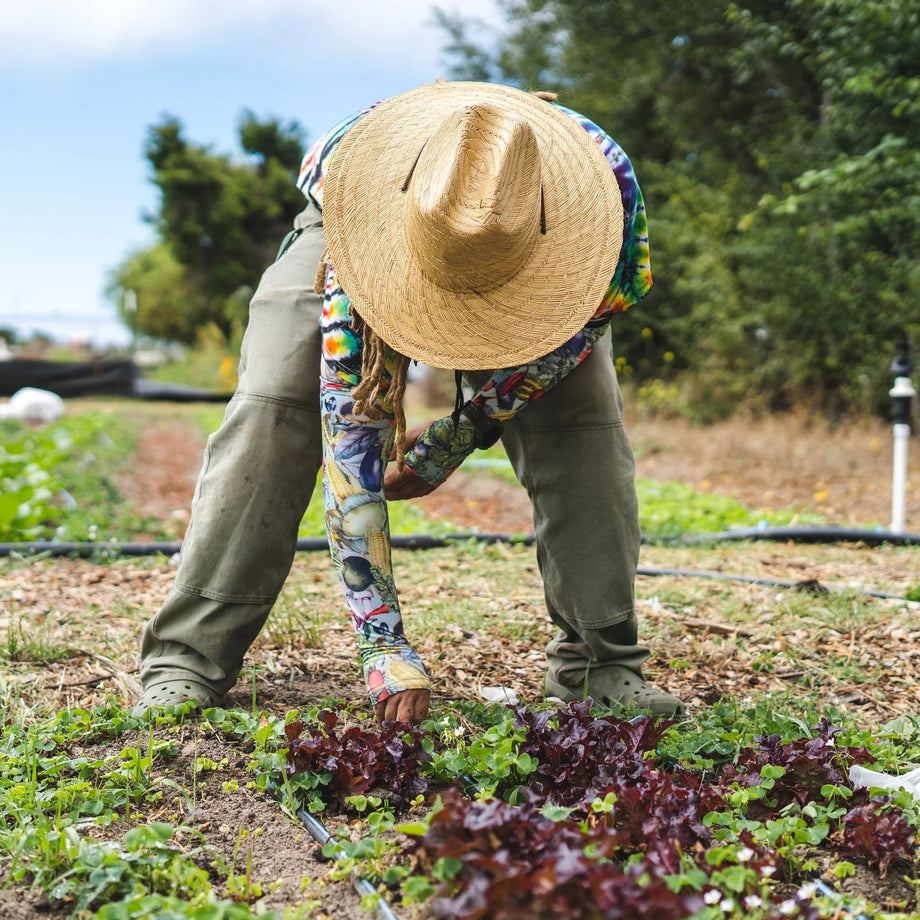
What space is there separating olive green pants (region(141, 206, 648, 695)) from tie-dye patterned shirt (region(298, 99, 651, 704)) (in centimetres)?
21

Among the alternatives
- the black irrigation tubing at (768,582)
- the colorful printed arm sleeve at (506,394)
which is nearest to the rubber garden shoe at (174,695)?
the colorful printed arm sleeve at (506,394)

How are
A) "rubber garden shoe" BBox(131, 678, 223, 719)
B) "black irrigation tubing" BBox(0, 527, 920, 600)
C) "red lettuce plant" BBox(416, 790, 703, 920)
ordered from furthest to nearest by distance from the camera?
"black irrigation tubing" BBox(0, 527, 920, 600) < "rubber garden shoe" BBox(131, 678, 223, 719) < "red lettuce plant" BBox(416, 790, 703, 920)

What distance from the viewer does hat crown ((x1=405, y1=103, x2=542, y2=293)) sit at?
176cm

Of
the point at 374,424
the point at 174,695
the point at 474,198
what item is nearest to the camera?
the point at 474,198

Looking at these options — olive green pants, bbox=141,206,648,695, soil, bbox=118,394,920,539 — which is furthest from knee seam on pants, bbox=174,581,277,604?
soil, bbox=118,394,920,539

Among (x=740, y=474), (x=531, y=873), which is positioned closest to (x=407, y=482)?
(x=531, y=873)

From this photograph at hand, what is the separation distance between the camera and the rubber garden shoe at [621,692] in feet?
7.86

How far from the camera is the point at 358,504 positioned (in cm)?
219

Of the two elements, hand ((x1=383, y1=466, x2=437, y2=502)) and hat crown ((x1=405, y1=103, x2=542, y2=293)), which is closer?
hat crown ((x1=405, y1=103, x2=542, y2=293))

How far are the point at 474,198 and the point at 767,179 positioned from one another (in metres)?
10.2

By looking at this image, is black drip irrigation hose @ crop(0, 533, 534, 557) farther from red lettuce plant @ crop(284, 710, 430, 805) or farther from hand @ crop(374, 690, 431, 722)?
red lettuce plant @ crop(284, 710, 430, 805)

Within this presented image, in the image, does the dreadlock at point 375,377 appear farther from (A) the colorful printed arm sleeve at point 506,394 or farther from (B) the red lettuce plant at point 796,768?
(B) the red lettuce plant at point 796,768

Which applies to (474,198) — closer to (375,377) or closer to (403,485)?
(375,377)

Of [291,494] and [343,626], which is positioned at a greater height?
[291,494]
